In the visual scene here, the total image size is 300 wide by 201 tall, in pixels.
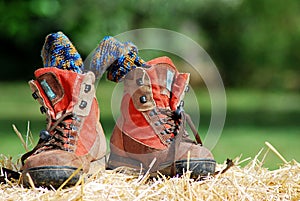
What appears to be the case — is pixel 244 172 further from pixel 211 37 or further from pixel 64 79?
pixel 211 37

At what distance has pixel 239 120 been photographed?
12828mm

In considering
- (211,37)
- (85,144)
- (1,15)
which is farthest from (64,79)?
(211,37)

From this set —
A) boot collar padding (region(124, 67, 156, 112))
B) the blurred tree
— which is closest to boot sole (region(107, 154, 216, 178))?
boot collar padding (region(124, 67, 156, 112))

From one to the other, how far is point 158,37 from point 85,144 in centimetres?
841

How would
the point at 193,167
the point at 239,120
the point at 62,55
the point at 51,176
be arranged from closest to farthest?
the point at 51,176 < the point at 193,167 < the point at 62,55 < the point at 239,120

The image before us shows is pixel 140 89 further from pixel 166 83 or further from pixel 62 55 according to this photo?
pixel 62 55

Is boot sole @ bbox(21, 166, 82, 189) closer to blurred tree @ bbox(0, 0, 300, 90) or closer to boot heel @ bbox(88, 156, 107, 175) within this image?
boot heel @ bbox(88, 156, 107, 175)

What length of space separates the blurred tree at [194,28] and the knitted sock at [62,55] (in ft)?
20.3

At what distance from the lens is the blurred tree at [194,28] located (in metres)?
10.0

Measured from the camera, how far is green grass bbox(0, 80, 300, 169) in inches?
311

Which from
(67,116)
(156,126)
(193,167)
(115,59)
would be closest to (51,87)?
(67,116)

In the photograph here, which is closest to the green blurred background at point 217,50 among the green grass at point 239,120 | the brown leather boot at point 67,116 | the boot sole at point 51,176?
the green grass at point 239,120

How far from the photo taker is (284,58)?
2073 centimetres

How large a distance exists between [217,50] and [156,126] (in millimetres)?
20271
